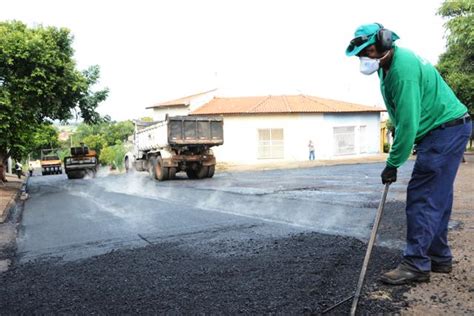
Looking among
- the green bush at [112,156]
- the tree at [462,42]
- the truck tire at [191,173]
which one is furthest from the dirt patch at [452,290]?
the green bush at [112,156]

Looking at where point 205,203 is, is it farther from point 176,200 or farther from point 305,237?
point 305,237

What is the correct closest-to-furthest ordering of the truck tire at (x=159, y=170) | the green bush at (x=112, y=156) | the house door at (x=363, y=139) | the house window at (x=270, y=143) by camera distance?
the truck tire at (x=159, y=170) < the house window at (x=270, y=143) < the house door at (x=363, y=139) < the green bush at (x=112, y=156)

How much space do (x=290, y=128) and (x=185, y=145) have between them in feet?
50.7

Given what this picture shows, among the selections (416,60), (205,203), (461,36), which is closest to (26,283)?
(416,60)

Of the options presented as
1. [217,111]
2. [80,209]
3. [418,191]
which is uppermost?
[217,111]

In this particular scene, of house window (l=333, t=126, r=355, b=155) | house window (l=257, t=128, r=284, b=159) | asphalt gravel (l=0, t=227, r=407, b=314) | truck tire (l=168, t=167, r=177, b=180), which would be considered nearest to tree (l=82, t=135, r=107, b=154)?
house window (l=257, t=128, r=284, b=159)

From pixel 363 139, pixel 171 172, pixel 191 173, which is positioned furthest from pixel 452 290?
pixel 363 139

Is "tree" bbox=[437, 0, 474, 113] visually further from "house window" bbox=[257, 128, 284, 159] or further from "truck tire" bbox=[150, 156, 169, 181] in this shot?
"truck tire" bbox=[150, 156, 169, 181]

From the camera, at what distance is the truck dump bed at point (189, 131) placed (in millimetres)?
16828

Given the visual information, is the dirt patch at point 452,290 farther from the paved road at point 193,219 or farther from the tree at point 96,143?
the tree at point 96,143

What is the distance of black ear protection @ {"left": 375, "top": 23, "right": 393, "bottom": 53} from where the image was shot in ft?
10.6

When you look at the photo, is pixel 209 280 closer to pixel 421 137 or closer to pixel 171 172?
pixel 421 137

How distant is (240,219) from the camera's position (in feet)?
22.4

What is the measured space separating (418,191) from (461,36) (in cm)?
1826
